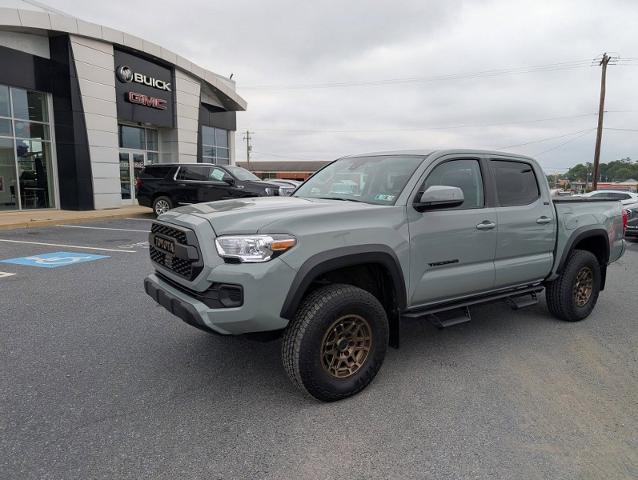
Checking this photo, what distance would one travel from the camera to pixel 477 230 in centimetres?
378

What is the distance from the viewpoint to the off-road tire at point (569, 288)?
4.72m

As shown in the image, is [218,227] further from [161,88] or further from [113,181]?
[161,88]

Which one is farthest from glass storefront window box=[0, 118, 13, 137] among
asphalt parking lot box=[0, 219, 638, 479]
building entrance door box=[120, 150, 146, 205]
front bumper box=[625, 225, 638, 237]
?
front bumper box=[625, 225, 638, 237]

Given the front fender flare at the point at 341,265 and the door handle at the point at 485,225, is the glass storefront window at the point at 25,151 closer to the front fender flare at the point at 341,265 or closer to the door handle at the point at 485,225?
the front fender flare at the point at 341,265

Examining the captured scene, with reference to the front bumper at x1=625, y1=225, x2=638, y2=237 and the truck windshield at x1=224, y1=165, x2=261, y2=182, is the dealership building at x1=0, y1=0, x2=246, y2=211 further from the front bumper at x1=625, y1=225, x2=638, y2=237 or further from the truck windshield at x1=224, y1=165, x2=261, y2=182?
the front bumper at x1=625, y1=225, x2=638, y2=237

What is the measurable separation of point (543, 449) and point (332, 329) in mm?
1430

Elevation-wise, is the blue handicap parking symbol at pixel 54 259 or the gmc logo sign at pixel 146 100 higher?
the gmc logo sign at pixel 146 100

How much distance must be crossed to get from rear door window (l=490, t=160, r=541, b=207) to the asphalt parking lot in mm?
1368

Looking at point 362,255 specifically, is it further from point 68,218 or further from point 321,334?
point 68,218

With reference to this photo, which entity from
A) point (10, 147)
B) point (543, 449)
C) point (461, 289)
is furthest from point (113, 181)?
point (543, 449)

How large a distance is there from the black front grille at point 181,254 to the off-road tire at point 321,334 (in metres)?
0.76

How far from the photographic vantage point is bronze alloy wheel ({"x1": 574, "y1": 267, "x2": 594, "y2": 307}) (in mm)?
4914

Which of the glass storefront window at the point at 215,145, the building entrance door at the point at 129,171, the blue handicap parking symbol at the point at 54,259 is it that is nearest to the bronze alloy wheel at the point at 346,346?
the blue handicap parking symbol at the point at 54,259

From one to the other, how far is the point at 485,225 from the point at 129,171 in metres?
18.6
